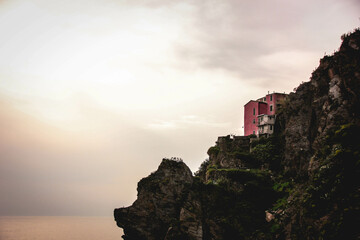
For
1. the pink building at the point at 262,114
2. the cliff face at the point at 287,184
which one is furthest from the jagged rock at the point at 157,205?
the pink building at the point at 262,114

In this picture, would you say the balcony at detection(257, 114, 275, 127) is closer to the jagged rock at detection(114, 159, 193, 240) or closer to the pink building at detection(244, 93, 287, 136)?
the pink building at detection(244, 93, 287, 136)

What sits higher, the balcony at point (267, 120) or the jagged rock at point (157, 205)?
the balcony at point (267, 120)

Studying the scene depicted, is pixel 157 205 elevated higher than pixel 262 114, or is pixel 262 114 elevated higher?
pixel 262 114

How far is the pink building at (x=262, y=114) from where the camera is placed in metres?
63.6

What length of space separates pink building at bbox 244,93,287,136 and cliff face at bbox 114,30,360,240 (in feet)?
17.3

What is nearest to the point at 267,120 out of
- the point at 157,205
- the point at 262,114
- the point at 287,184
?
the point at 262,114

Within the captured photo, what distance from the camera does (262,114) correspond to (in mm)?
65875

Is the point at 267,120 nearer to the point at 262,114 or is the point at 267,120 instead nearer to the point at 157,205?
the point at 262,114

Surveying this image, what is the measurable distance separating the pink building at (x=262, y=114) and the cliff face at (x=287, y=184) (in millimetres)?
5283

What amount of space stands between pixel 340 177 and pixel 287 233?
9.74 m

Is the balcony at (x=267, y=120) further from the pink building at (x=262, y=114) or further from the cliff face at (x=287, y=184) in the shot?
the cliff face at (x=287, y=184)

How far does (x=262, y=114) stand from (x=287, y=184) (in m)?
22.8

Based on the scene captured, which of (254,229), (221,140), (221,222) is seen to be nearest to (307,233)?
(254,229)

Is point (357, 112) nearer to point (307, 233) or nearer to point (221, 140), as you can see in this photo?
point (307, 233)
